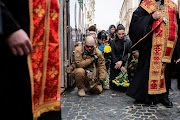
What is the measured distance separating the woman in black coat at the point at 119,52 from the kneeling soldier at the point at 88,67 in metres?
0.73

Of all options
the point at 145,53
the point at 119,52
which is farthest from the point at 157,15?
the point at 119,52

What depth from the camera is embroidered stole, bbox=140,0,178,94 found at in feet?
12.8

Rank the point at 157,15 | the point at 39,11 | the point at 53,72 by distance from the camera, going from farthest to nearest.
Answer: the point at 157,15 < the point at 53,72 < the point at 39,11

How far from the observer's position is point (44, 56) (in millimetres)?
1914

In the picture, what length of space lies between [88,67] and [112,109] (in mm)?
1731

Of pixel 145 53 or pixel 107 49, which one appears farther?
pixel 107 49

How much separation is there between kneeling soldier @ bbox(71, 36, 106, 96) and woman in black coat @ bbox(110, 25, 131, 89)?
73 centimetres

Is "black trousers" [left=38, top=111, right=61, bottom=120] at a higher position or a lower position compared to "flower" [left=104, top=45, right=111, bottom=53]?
lower

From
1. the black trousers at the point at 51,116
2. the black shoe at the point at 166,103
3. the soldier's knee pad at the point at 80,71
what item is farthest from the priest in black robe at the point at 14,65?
the soldier's knee pad at the point at 80,71

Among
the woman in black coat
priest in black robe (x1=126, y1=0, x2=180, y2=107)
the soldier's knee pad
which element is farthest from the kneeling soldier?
priest in black robe (x1=126, y1=0, x2=180, y2=107)

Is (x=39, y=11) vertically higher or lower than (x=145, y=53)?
higher

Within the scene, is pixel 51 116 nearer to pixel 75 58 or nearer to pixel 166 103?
pixel 166 103

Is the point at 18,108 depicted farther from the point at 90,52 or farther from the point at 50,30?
the point at 90,52

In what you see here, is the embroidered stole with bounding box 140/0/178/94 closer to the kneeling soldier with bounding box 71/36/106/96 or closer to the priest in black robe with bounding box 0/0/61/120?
the kneeling soldier with bounding box 71/36/106/96
